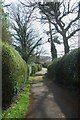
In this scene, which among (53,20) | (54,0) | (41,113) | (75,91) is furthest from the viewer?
(53,20)

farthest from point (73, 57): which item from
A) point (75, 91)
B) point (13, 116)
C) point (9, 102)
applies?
point (13, 116)

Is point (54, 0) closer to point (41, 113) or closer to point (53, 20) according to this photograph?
point (53, 20)

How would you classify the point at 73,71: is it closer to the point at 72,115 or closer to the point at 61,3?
the point at 72,115

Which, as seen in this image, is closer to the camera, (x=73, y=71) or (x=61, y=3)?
(x=73, y=71)

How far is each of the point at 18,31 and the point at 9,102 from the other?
3437 cm

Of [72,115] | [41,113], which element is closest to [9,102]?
[41,113]

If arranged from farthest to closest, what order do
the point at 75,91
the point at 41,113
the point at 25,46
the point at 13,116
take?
1. the point at 25,46
2. the point at 75,91
3. the point at 41,113
4. the point at 13,116

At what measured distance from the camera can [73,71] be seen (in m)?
13.5

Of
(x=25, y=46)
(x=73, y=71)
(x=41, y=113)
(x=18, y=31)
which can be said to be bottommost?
(x=41, y=113)

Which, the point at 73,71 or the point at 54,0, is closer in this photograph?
the point at 73,71

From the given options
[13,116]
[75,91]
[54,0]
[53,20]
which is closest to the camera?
[13,116]

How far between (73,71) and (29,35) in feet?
105

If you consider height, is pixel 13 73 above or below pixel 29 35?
below

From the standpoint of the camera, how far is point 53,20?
29.6 m
